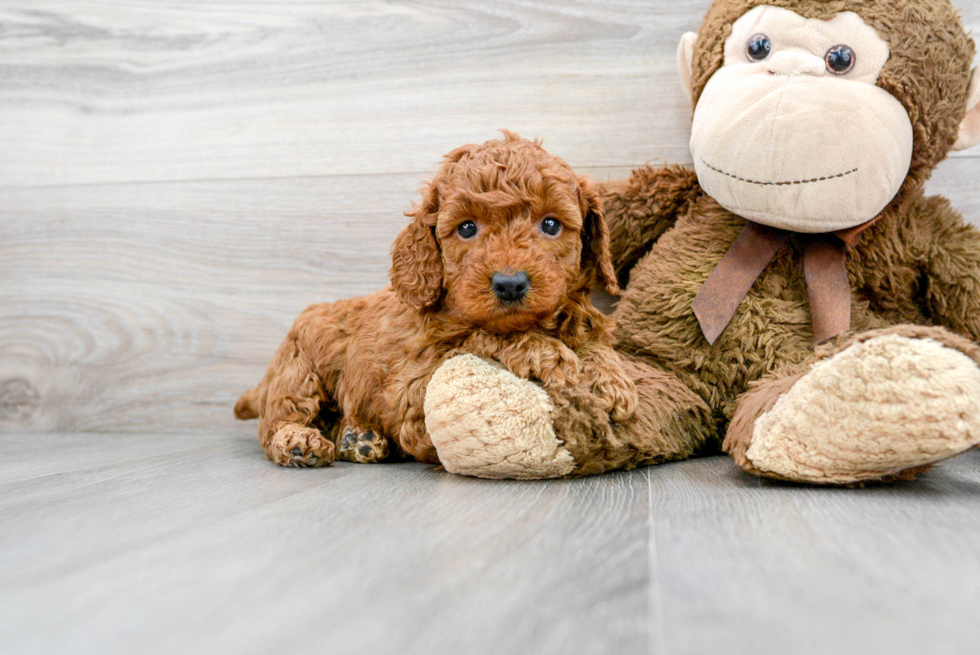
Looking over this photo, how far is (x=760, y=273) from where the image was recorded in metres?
1.16

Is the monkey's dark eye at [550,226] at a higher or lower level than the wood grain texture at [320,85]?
lower

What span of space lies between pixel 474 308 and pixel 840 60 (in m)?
0.63

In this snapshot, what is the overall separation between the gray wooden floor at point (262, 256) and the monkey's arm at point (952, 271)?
0.21 meters

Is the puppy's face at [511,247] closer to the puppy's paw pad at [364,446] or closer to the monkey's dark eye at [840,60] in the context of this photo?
the puppy's paw pad at [364,446]

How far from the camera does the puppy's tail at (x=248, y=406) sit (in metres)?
1.41

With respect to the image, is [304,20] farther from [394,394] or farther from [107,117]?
[394,394]

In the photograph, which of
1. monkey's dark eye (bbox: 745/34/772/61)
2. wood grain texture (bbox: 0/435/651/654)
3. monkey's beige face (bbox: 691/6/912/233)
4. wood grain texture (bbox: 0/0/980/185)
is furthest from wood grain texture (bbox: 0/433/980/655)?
wood grain texture (bbox: 0/0/980/185)

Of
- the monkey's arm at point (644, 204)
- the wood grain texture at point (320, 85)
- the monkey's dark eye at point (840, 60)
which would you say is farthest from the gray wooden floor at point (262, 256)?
the monkey's dark eye at point (840, 60)

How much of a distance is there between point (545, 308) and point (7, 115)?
1.41 metres

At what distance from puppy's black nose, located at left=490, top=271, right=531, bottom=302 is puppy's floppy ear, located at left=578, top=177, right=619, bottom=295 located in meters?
0.16

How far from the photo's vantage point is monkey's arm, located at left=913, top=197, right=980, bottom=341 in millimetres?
1124

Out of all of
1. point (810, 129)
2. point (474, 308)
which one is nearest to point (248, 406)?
point (474, 308)

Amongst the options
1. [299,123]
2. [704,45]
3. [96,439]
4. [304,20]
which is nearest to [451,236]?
[704,45]

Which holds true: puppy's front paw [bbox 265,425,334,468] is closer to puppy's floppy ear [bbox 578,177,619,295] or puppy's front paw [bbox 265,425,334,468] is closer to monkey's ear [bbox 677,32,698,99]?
puppy's floppy ear [bbox 578,177,619,295]
